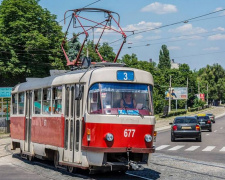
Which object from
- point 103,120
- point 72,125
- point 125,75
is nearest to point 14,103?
point 72,125

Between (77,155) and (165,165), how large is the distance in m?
4.22

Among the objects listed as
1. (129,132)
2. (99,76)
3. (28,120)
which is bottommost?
(129,132)

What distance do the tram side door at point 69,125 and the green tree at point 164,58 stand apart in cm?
15215

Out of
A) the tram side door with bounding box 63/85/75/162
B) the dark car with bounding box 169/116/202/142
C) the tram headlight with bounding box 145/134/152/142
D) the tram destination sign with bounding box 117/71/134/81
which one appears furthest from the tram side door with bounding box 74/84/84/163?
the dark car with bounding box 169/116/202/142

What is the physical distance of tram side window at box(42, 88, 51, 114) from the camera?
17.2 meters

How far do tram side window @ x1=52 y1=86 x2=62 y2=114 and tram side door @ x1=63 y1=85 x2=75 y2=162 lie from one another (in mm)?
549

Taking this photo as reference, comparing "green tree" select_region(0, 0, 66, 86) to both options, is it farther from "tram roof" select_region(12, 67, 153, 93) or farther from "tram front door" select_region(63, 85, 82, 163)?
"tram front door" select_region(63, 85, 82, 163)

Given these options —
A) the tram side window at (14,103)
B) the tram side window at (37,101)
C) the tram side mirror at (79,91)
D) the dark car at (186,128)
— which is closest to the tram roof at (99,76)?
the tram side mirror at (79,91)

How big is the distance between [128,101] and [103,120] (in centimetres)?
89

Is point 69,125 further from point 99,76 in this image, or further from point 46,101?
point 46,101

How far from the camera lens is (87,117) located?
1382 cm

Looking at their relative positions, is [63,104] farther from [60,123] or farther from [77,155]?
[77,155]

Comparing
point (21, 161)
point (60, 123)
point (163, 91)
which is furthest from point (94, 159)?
point (163, 91)

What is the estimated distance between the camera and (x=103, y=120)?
530 inches
